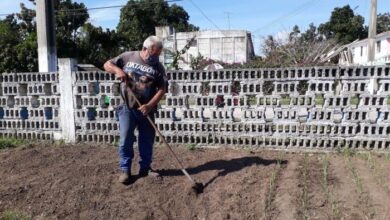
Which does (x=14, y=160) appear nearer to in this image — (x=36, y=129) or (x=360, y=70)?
(x=36, y=129)

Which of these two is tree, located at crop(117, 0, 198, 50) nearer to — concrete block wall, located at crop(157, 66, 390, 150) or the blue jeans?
concrete block wall, located at crop(157, 66, 390, 150)

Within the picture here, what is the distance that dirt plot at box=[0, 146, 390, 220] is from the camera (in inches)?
152

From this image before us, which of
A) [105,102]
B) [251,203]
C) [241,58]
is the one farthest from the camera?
[241,58]

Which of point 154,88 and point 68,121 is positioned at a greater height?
point 154,88

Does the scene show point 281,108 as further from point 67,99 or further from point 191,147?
point 67,99

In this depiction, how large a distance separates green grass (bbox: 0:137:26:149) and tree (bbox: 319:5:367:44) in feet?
161

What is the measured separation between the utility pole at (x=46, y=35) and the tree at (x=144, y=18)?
28.6m

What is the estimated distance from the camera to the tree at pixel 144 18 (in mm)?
41719

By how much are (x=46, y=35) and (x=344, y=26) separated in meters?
49.1

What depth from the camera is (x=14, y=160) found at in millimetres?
5715

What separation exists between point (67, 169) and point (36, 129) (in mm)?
2495

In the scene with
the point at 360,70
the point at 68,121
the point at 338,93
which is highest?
the point at 360,70

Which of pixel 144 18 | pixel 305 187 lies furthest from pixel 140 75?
pixel 144 18

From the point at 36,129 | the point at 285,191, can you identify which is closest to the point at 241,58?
the point at 36,129
